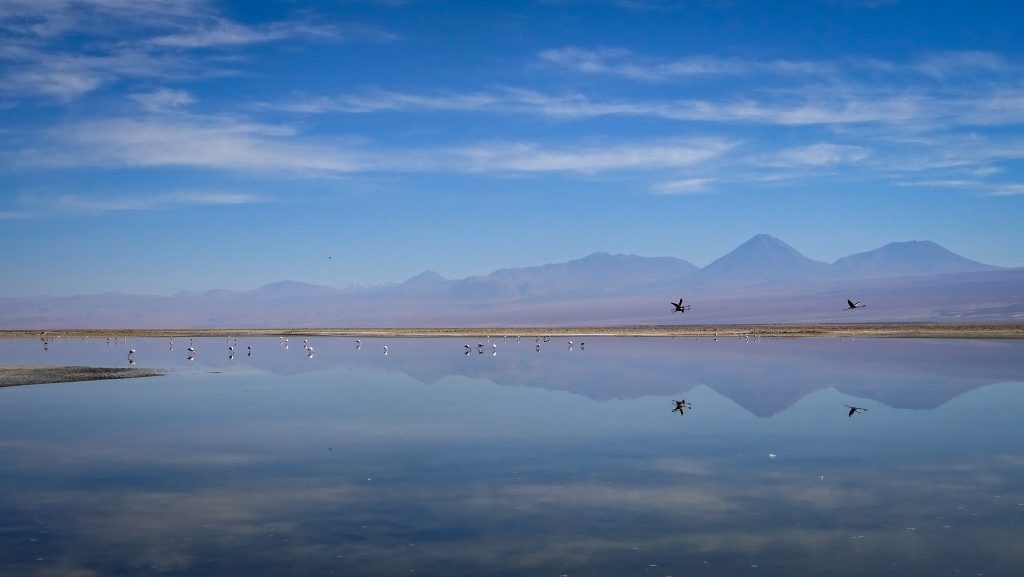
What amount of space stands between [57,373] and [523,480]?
38.4m

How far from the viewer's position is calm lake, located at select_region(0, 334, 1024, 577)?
13.4 m

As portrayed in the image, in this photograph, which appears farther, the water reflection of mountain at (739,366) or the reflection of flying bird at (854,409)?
the water reflection of mountain at (739,366)

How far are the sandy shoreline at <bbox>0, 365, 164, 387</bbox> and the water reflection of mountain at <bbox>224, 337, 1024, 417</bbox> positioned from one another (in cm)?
777

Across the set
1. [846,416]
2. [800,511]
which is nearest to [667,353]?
[846,416]

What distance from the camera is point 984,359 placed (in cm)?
4903

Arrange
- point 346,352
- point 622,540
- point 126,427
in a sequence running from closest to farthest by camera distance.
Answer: point 622,540
point 126,427
point 346,352

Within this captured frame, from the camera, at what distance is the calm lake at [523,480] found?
13.4m

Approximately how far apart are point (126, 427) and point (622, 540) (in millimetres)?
18400

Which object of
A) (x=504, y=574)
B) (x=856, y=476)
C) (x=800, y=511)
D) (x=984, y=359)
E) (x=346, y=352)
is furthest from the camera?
(x=346, y=352)

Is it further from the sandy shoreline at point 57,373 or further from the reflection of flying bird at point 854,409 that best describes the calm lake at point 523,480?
the sandy shoreline at point 57,373

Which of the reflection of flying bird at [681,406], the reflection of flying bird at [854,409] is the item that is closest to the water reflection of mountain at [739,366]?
the reflection of flying bird at [854,409]

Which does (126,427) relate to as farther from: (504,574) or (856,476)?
(856,476)

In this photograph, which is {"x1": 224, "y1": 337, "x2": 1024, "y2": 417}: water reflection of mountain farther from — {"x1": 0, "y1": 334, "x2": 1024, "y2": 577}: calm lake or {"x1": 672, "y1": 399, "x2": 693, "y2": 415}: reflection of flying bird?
{"x1": 672, "y1": 399, "x2": 693, "y2": 415}: reflection of flying bird

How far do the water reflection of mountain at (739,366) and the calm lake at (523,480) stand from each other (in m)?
0.50
